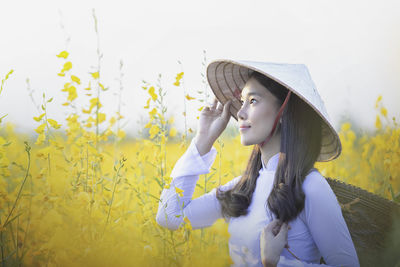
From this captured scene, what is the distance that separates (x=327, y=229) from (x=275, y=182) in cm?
19

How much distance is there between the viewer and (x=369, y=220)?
3.96ft

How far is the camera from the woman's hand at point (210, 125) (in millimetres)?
1224

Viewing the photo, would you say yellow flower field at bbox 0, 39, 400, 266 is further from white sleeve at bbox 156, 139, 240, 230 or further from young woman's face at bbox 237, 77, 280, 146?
young woman's face at bbox 237, 77, 280, 146

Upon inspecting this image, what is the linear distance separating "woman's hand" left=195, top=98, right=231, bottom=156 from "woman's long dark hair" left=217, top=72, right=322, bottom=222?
20cm

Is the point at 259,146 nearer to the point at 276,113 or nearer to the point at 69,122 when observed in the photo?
the point at 276,113

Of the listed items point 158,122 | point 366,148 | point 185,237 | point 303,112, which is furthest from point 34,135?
point 366,148

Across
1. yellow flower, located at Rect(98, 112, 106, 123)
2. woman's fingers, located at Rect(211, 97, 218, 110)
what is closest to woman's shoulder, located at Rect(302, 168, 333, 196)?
woman's fingers, located at Rect(211, 97, 218, 110)

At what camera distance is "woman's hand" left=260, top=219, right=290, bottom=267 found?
919 millimetres

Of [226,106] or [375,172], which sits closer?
[226,106]

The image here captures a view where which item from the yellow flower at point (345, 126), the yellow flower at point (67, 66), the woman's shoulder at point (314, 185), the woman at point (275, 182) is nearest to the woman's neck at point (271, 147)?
the woman at point (275, 182)

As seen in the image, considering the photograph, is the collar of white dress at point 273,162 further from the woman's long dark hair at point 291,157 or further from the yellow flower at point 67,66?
the yellow flower at point 67,66

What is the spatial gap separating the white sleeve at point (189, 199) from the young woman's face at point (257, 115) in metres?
0.21

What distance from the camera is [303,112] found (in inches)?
42.2

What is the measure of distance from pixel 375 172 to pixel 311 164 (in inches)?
38.4
